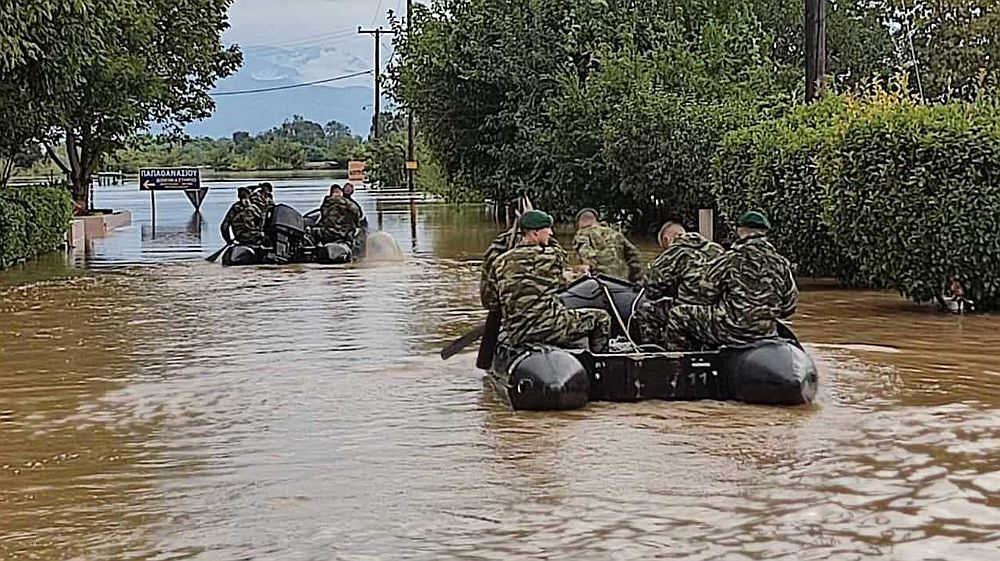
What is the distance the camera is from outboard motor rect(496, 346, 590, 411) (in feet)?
37.3

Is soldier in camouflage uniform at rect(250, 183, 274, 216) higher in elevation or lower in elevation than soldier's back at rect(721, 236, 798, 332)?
higher

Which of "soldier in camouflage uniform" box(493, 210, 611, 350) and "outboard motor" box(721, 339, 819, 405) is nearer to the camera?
"outboard motor" box(721, 339, 819, 405)

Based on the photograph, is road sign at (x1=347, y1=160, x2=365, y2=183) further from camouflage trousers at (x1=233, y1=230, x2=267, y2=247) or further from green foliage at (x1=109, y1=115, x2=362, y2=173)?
camouflage trousers at (x1=233, y1=230, x2=267, y2=247)

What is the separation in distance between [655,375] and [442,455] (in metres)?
2.38

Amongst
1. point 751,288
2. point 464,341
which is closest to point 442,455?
point 751,288

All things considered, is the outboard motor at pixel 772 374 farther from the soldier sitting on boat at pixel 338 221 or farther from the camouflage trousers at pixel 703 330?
the soldier sitting on boat at pixel 338 221

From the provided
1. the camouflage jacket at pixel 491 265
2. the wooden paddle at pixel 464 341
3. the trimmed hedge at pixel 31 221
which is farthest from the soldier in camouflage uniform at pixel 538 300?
the trimmed hedge at pixel 31 221

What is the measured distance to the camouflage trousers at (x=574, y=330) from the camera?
38.6ft

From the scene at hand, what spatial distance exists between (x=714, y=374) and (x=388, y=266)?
51.5 feet

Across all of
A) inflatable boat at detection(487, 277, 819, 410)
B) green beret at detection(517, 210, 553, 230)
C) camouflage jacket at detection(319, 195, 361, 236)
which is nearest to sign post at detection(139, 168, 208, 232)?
camouflage jacket at detection(319, 195, 361, 236)

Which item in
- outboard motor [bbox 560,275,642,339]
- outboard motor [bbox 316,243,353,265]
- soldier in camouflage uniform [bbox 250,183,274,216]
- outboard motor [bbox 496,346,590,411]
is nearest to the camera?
outboard motor [bbox 496,346,590,411]

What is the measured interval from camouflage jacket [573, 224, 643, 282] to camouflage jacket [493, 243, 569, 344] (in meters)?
3.93

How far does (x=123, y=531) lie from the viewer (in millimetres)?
8164

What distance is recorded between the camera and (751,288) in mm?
11914
